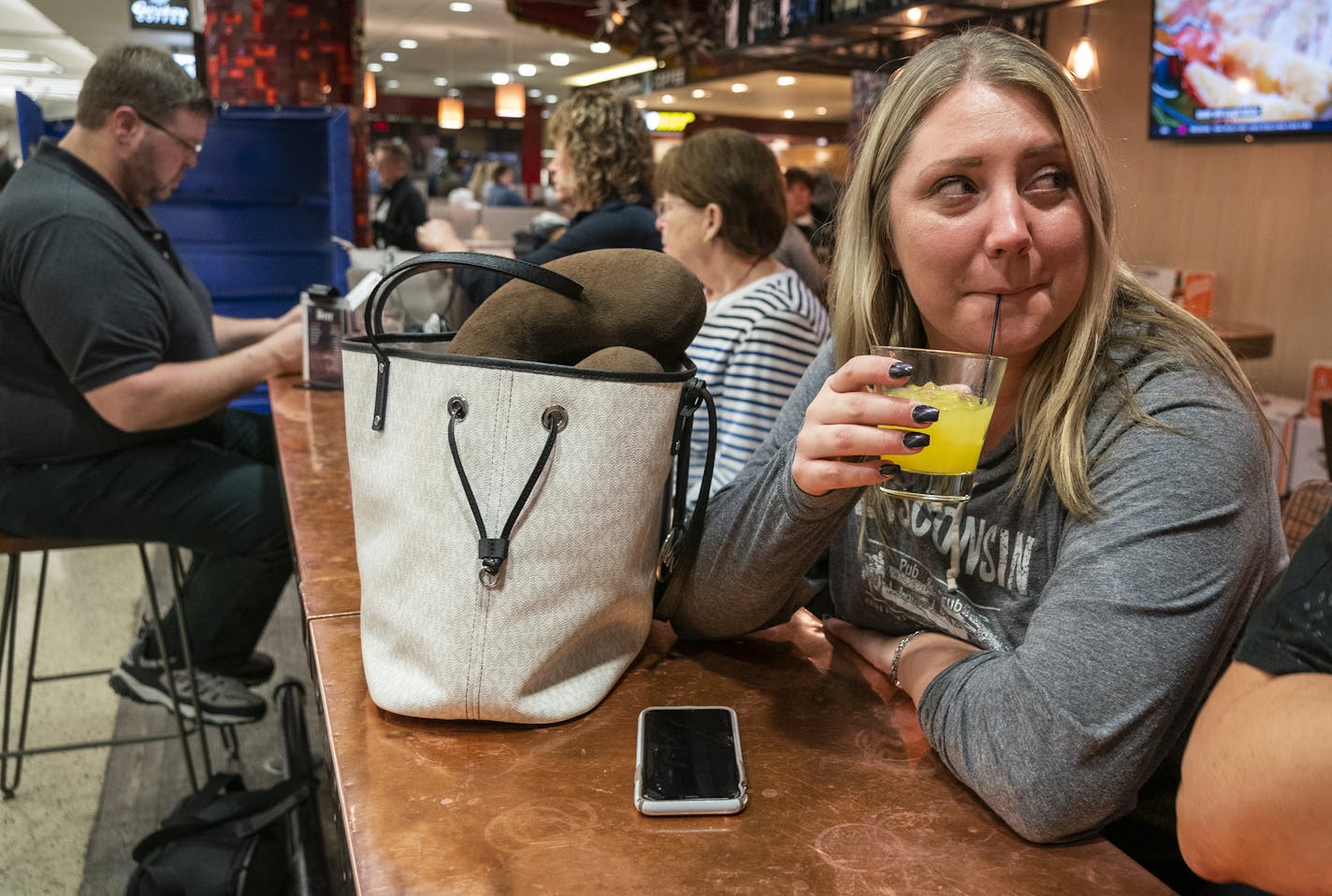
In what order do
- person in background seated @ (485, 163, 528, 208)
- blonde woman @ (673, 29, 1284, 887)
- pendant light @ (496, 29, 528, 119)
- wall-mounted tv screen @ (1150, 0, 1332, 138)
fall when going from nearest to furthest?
blonde woman @ (673, 29, 1284, 887)
wall-mounted tv screen @ (1150, 0, 1332, 138)
person in background seated @ (485, 163, 528, 208)
pendant light @ (496, 29, 528, 119)

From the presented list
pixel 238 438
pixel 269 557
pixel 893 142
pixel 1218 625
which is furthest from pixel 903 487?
pixel 238 438

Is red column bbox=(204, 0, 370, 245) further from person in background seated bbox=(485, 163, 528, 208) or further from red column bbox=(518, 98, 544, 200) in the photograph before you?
red column bbox=(518, 98, 544, 200)

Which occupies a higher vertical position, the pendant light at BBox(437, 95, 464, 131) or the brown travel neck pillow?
the pendant light at BBox(437, 95, 464, 131)

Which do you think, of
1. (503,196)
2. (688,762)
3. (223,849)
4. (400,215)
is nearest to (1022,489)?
(688,762)

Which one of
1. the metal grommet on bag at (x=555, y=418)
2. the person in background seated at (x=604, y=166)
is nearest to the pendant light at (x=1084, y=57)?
the person in background seated at (x=604, y=166)

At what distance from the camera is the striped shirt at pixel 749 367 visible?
216cm

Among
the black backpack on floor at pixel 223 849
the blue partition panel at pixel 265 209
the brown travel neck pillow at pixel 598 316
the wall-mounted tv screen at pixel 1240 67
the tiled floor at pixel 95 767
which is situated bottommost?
the tiled floor at pixel 95 767

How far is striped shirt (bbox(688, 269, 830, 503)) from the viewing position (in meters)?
2.16

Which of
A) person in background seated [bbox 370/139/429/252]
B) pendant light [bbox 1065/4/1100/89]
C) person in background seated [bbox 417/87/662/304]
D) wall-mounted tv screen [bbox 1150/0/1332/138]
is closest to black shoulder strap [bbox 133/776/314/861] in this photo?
person in background seated [bbox 417/87/662/304]

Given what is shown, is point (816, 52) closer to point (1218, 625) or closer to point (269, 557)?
point (269, 557)

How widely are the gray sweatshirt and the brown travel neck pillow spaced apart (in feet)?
0.65

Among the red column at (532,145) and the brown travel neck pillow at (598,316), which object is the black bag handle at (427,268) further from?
the red column at (532,145)

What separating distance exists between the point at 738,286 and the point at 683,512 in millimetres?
1535

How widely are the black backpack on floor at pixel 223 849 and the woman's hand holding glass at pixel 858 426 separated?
1.39 m
